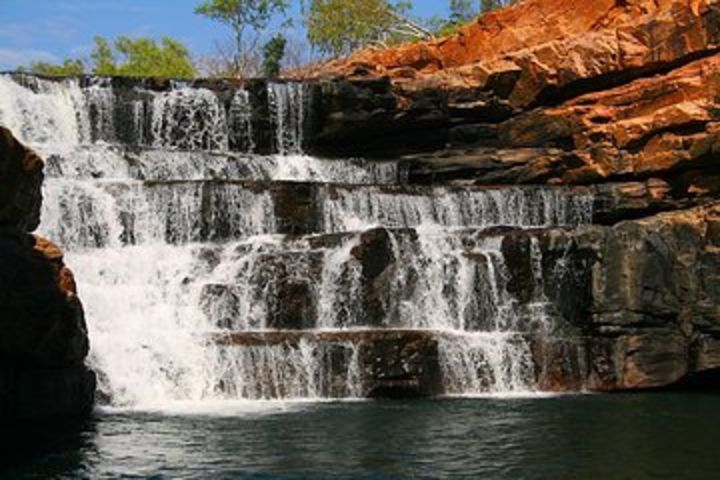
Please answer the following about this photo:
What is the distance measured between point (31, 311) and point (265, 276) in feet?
25.3

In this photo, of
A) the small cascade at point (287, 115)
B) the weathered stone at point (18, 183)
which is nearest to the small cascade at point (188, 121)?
the small cascade at point (287, 115)

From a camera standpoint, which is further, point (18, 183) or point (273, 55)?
point (273, 55)

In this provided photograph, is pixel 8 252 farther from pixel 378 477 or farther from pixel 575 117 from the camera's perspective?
pixel 575 117

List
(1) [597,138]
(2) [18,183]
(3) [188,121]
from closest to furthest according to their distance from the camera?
(2) [18,183] < (1) [597,138] < (3) [188,121]

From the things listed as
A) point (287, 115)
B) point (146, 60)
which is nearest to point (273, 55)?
point (146, 60)

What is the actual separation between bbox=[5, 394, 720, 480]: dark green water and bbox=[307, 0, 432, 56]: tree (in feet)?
163

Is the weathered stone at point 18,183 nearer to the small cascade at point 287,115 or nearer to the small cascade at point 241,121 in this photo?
the small cascade at point 241,121

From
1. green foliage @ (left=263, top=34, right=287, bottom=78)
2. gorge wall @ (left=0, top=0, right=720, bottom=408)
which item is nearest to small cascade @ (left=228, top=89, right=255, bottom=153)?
gorge wall @ (left=0, top=0, right=720, bottom=408)

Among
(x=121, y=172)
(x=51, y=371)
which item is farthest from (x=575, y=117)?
(x=51, y=371)

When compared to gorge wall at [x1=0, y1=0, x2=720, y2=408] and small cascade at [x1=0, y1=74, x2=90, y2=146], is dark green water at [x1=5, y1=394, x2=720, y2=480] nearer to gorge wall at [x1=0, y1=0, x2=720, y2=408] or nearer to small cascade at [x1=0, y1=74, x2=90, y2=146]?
gorge wall at [x1=0, y1=0, x2=720, y2=408]

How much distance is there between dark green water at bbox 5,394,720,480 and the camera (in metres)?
13.6

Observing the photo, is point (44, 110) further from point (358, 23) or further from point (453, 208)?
point (358, 23)

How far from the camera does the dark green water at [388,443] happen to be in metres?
13.6

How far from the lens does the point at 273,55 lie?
8131 centimetres
